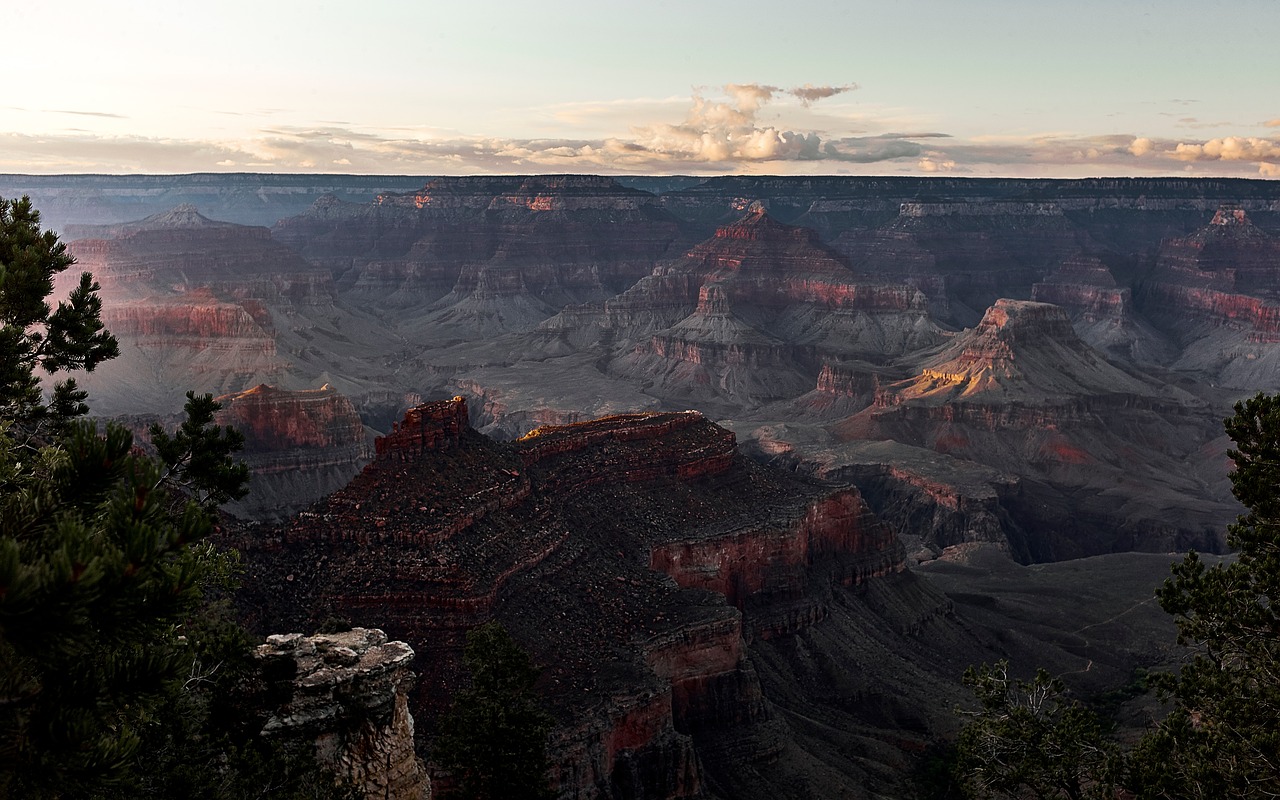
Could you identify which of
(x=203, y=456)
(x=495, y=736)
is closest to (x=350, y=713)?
(x=203, y=456)

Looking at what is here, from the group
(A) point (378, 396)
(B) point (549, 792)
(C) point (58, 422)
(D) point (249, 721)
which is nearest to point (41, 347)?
(C) point (58, 422)

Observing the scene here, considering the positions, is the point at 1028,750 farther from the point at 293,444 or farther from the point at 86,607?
the point at 293,444

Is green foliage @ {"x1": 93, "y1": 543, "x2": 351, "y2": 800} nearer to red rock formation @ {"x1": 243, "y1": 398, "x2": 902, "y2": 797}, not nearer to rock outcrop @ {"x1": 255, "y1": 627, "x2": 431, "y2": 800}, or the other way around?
rock outcrop @ {"x1": 255, "y1": 627, "x2": 431, "y2": 800}

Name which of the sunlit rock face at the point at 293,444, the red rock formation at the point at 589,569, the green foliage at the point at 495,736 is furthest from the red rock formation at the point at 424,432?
the sunlit rock face at the point at 293,444

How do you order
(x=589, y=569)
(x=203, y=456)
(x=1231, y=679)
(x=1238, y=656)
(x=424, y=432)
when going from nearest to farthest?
(x=1231, y=679)
(x=1238, y=656)
(x=203, y=456)
(x=424, y=432)
(x=589, y=569)

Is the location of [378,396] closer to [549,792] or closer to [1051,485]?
[1051,485]

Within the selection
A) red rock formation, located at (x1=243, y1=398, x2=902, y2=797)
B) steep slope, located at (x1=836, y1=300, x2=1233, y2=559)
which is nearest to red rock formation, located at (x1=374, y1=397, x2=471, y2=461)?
red rock formation, located at (x1=243, y1=398, x2=902, y2=797)
